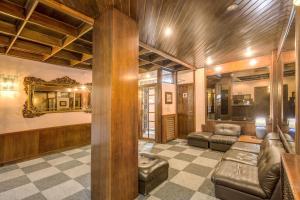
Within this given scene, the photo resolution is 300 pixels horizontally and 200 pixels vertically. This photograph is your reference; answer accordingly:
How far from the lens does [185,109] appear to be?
19.3 feet

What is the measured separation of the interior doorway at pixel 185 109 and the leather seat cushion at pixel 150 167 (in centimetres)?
327

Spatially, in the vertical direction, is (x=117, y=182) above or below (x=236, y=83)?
below

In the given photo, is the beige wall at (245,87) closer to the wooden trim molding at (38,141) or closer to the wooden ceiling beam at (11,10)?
the wooden trim molding at (38,141)

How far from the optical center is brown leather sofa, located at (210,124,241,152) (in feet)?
13.5

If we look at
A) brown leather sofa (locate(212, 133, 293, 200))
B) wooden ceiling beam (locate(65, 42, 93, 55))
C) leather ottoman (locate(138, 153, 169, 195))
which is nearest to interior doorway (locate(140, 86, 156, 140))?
wooden ceiling beam (locate(65, 42, 93, 55))

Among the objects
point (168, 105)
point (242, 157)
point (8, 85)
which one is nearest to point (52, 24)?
point (8, 85)

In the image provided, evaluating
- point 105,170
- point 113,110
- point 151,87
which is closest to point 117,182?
point 105,170

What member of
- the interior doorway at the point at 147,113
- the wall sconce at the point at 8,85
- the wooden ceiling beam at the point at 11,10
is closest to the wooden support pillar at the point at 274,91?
the interior doorway at the point at 147,113

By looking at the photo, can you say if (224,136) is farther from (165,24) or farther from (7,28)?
(7,28)

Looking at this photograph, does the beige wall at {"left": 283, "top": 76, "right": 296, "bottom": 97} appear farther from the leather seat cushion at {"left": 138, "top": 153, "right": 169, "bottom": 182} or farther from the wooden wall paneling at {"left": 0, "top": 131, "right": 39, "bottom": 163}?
the wooden wall paneling at {"left": 0, "top": 131, "right": 39, "bottom": 163}

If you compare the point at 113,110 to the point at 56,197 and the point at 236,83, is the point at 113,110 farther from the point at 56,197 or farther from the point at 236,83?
the point at 236,83

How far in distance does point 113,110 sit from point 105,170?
0.81 m

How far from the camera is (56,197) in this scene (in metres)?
2.27

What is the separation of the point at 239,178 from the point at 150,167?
1.31 metres
